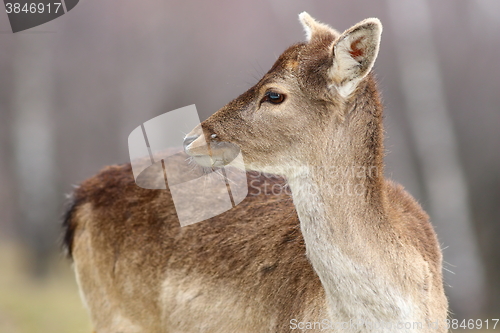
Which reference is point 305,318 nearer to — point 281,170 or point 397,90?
point 281,170

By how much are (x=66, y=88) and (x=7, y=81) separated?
53.5 inches

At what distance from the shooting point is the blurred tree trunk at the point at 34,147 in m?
13.3

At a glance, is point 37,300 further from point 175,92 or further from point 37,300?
point 175,92

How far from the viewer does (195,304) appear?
5.39 m

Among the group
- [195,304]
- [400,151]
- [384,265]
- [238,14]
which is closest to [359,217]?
[384,265]

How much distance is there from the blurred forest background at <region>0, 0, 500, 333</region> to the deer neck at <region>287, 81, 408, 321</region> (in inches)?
279

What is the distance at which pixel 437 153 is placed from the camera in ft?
36.1

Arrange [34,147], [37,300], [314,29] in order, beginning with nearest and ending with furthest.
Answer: [314,29] → [37,300] → [34,147]

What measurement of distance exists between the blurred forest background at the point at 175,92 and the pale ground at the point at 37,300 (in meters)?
0.04

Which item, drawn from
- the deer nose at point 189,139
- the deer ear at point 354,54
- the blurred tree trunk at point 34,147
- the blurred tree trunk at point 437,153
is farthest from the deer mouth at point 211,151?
the blurred tree trunk at point 34,147

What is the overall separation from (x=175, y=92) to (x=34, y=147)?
3617 millimetres
